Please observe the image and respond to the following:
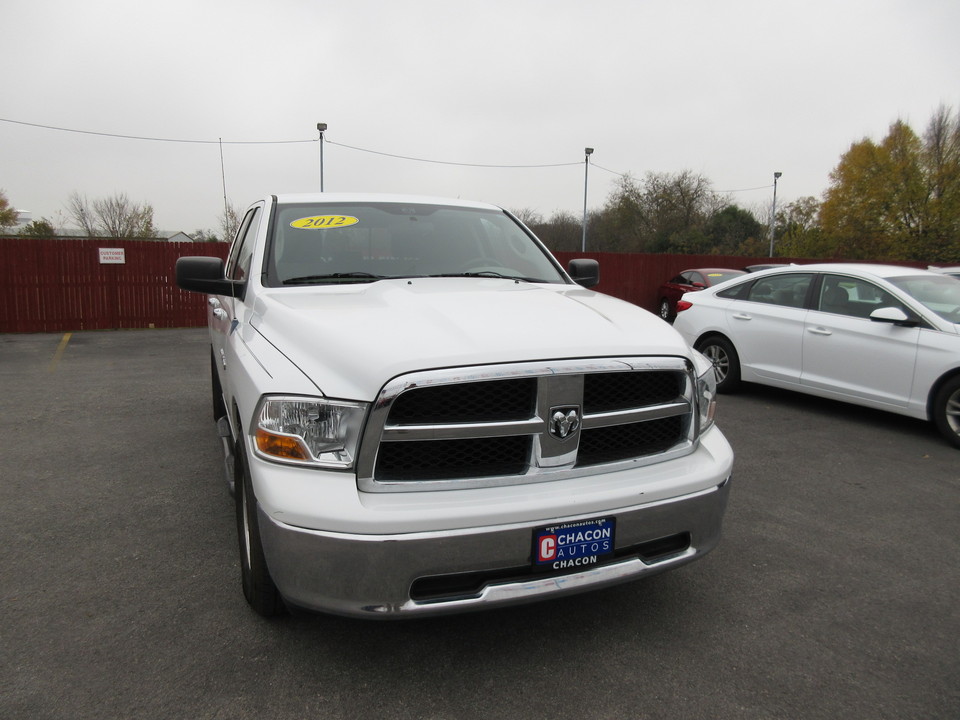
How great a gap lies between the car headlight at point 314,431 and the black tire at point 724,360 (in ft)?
19.8

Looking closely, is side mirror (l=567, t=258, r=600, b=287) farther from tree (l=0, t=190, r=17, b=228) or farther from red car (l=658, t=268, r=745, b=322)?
tree (l=0, t=190, r=17, b=228)

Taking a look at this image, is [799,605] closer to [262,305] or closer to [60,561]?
[262,305]

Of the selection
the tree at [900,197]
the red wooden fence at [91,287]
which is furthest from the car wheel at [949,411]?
the tree at [900,197]

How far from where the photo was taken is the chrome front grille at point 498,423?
221 centimetres

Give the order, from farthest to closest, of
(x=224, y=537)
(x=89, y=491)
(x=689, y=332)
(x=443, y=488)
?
1. (x=689, y=332)
2. (x=89, y=491)
3. (x=224, y=537)
4. (x=443, y=488)

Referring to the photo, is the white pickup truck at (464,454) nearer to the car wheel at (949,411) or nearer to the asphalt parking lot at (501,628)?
the asphalt parking lot at (501,628)

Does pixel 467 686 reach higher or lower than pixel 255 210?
lower

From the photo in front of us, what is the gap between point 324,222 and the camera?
12.3ft

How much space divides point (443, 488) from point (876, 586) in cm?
234

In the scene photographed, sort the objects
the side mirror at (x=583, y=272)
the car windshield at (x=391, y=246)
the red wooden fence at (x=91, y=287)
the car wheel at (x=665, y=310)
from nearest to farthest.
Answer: the car windshield at (x=391, y=246) → the side mirror at (x=583, y=272) → the red wooden fence at (x=91, y=287) → the car wheel at (x=665, y=310)

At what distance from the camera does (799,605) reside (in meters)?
3.05

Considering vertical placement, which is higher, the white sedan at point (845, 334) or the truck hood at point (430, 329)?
the truck hood at point (430, 329)

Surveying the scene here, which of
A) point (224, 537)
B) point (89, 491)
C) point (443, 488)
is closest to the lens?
point (443, 488)

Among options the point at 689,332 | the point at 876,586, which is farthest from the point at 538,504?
the point at 689,332
